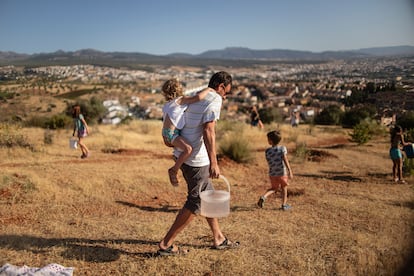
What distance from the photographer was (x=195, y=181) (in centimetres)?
349

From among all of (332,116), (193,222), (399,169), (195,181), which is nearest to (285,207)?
Answer: (193,222)

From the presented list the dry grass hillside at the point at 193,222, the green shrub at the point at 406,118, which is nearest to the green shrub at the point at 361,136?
the dry grass hillside at the point at 193,222

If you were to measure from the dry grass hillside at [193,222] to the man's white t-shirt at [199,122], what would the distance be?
1.03m

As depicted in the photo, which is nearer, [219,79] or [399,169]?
[219,79]

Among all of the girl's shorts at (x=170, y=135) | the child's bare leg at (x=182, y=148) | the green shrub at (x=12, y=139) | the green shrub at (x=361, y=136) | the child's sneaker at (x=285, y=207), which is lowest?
the green shrub at (x=361, y=136)

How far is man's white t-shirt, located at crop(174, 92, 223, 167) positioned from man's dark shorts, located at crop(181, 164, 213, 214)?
5 cm

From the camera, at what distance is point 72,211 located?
5.35 m

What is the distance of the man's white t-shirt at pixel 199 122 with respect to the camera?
3.34m

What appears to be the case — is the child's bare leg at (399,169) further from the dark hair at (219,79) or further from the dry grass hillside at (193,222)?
the dark hair at (219,79)

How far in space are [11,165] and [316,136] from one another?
12075 millimetres

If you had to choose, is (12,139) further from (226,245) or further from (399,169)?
(399,169)

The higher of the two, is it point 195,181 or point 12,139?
point 195,181

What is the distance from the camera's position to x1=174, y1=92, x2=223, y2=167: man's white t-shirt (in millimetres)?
3344

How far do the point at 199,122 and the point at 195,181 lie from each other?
0.60 meters
